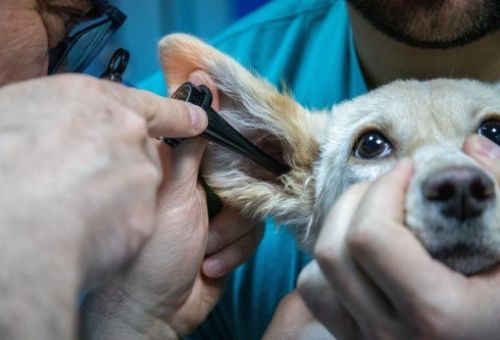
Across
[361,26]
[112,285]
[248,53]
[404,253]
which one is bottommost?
[112,285]

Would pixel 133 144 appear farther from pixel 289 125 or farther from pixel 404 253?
pixel 289 125

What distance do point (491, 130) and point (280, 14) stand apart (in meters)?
0.93

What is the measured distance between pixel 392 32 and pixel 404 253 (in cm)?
85

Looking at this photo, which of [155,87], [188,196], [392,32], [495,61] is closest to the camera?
[188,196]

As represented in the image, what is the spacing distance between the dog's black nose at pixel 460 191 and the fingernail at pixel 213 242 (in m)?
0.57

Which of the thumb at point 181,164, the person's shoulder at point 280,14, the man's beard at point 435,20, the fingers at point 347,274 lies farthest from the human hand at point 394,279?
the person's shoulder at point 280,14

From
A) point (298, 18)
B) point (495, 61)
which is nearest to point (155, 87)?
point (298, 18)

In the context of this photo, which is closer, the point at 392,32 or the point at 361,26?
the point at 392,32

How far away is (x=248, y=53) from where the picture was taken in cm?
194

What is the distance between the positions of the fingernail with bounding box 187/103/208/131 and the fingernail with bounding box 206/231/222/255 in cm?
31

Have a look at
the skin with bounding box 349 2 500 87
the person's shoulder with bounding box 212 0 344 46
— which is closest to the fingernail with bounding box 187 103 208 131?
the skin with bounding box 349 2 500 87

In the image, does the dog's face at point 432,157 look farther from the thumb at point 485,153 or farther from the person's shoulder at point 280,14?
the person's shoulder at point 280,14

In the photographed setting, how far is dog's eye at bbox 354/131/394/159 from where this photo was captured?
1.27 m

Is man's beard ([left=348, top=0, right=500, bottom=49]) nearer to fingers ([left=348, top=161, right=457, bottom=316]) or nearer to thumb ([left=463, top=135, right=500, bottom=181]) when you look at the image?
thumb ([left=463, top=135, right=500, bottom=181])
